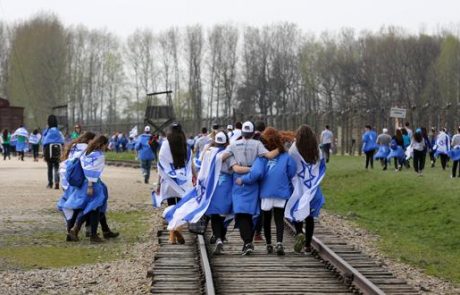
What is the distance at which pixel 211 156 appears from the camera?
45.9 ft

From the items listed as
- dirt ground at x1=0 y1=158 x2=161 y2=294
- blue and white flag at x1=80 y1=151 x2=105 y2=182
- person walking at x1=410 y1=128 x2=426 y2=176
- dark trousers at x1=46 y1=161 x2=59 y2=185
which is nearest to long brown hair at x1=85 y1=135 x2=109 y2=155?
blue and white flag at x1=80 y1=151 x2=105 y2=182

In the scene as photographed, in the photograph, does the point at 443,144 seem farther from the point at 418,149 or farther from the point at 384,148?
the point at 384,148

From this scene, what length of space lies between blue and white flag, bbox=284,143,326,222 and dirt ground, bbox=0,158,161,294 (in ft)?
→ 7.57

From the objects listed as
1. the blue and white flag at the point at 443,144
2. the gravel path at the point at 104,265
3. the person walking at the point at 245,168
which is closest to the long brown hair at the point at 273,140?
the person walking at the point at 245,168

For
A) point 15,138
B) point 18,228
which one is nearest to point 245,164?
point 18,228

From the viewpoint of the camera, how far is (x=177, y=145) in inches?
619

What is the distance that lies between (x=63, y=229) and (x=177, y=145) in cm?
426

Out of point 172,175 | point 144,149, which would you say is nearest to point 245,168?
point 172,175

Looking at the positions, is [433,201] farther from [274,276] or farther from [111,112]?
[111,112]

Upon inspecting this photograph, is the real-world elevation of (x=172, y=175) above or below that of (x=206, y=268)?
above

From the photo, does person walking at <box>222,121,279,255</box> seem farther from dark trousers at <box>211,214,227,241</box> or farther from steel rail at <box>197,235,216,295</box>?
steel rail at <box>197,235,216,295</box>

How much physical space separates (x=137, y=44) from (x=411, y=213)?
9490cm

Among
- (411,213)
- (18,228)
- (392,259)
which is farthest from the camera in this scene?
(411,213)

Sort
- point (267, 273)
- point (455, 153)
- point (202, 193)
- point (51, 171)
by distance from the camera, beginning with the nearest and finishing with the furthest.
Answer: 1. point (267, 273)
2. point (202, 193)
3. point (51, 171)
4. point (455, 153)
